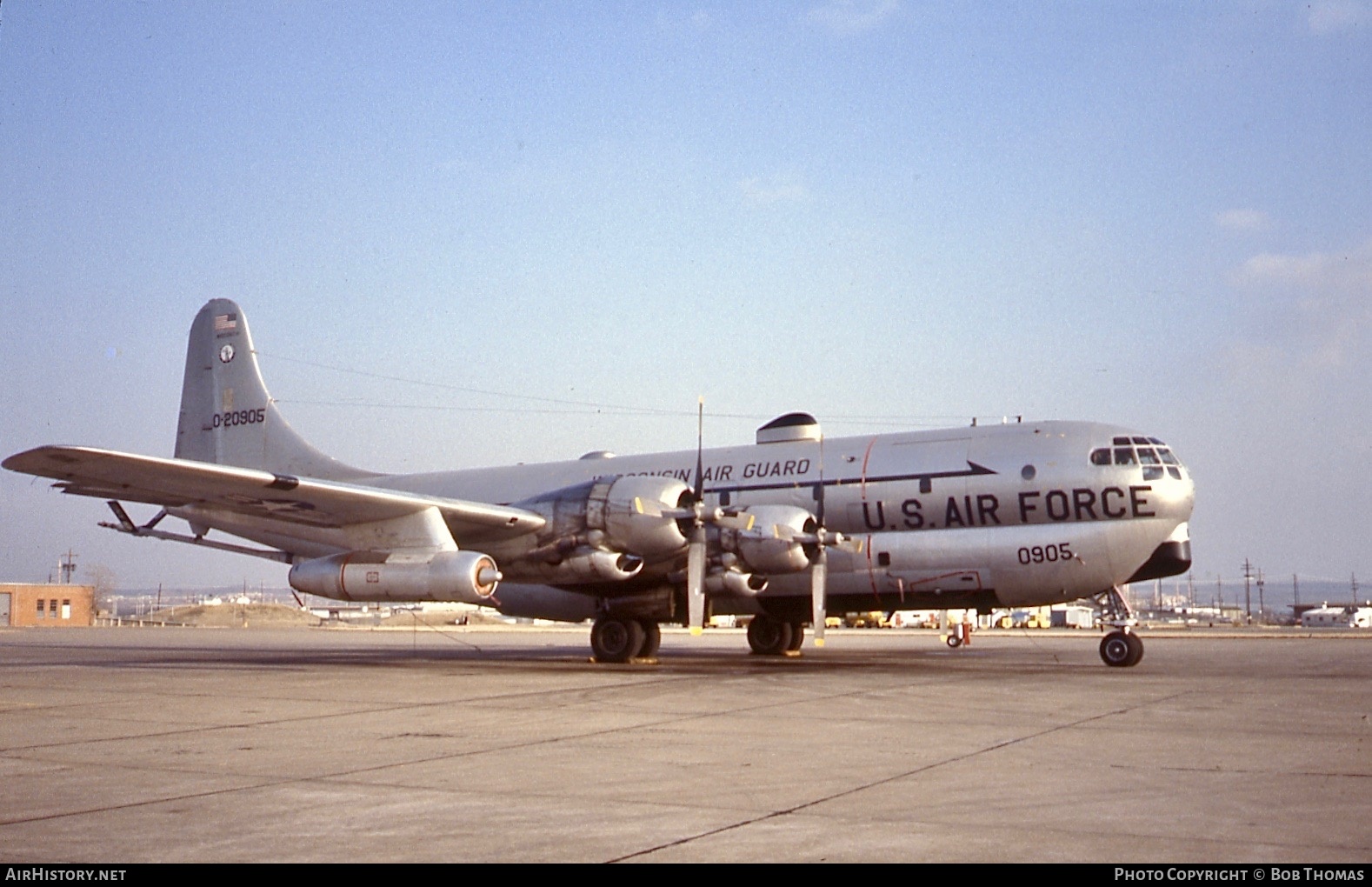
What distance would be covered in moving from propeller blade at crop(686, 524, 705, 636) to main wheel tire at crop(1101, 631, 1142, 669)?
7.12 metres

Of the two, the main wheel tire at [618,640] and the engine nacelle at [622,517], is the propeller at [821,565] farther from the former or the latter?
the main wheel tire at [618,640]

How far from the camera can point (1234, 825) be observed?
647cm

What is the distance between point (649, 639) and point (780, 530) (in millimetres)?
3739

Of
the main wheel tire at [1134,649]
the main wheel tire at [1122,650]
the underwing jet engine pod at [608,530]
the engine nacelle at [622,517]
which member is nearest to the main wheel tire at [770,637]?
the underwing jet engine pod at [608,530]

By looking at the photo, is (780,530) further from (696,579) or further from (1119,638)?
(1119,638)

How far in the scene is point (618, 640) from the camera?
22969 mm

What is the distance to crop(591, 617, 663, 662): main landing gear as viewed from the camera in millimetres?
22906

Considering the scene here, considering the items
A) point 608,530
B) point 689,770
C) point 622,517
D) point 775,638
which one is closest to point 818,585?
point 622,517

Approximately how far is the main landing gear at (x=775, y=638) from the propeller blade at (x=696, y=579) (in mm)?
5425

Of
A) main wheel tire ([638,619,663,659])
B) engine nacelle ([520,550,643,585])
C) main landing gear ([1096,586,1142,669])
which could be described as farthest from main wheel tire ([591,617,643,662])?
main landing gear ([1096,586,1142,669])

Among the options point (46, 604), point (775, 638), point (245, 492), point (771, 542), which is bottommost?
point (46, 604)

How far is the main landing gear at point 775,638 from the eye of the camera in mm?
26375

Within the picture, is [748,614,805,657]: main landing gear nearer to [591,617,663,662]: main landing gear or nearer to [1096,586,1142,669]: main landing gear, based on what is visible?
[591,617,663,662]: main landing gear

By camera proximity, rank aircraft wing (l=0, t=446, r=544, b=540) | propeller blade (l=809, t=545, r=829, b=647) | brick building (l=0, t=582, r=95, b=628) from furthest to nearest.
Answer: brick building (l=0, t=582, r=95, b=628) < propeller blade (l=809, t=545, r=829, b=647) < aircraft wing (l=0, t=446, r=544, b=540)
